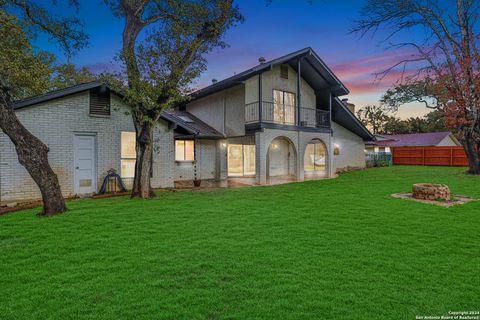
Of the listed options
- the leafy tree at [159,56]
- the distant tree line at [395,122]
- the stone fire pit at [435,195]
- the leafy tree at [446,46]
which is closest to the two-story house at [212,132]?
the leafy tree at [159,56]

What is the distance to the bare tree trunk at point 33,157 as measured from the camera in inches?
270

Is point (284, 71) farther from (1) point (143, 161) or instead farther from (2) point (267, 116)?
(1) point (143, 161)

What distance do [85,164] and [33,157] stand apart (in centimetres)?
400

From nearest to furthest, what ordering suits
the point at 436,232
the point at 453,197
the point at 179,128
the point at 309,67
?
the point at 436,232
the point at 453,197
the point at 179,128
the point at 309,67

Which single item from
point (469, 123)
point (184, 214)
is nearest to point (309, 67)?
point (469, 123)

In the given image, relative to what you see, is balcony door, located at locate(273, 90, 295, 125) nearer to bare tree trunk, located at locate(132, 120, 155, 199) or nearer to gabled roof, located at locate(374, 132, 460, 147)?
bare tree trunk, located at locate(132, 120, 155, 199)

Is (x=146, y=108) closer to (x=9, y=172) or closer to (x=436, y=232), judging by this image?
(x=9, y=172)

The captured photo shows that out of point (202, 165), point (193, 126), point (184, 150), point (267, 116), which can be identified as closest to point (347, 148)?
point (267, 116)

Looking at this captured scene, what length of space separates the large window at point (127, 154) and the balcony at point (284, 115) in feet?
19.1

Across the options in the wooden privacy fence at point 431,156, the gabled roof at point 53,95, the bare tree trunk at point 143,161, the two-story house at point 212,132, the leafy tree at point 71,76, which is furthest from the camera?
the wooden privacy fence at point 431,156

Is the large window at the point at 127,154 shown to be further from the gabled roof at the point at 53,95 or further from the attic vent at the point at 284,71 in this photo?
the attic vent at the point at 284,71

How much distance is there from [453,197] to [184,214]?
860 cm

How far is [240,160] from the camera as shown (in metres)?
18.4

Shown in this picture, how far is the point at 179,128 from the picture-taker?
13.7 metres
